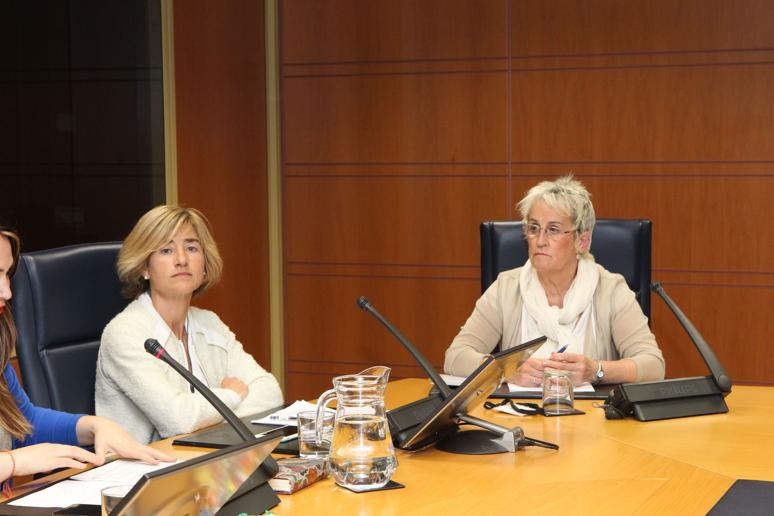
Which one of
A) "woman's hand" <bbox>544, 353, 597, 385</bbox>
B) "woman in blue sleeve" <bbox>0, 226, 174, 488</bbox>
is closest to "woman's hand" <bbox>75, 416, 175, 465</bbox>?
"woman in blue sleeve" <bbox>0, 226, 174, 488</bbox>

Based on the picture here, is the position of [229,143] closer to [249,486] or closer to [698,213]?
[698,213]

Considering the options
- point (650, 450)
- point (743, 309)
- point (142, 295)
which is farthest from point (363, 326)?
point (650, 450)

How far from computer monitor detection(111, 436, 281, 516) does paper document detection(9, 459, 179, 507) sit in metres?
0.27

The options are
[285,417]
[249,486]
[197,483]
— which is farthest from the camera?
[285,417]

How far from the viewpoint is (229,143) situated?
5.47 m

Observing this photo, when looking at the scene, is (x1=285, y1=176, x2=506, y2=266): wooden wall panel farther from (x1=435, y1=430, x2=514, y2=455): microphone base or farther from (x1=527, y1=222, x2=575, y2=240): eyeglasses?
(x1=435, y1=430, x2=514, y2=455): microphone base

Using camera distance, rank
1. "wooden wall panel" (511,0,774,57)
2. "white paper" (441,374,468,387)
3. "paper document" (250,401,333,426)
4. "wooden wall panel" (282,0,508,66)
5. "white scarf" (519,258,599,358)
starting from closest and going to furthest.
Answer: "paper document" (250,401,333,426), "white paper" (441,374,468,387), "white scarf" (519,258,599,358), "wooden wall panel" (511,0,774,57), "wooden wall panel" (282,0,508,66)

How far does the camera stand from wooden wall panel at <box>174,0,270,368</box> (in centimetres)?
512

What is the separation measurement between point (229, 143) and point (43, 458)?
3534 millimetres

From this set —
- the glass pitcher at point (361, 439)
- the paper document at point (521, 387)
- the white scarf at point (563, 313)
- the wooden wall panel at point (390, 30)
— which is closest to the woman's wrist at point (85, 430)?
the glass pitcher at point (361, 439)

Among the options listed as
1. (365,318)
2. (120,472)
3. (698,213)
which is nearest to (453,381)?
(120,472)

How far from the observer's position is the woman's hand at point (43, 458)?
207 centimetres

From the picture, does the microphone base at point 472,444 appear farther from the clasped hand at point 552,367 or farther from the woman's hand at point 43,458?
the woman's hand at point 43,458

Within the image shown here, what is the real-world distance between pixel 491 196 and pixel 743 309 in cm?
137
